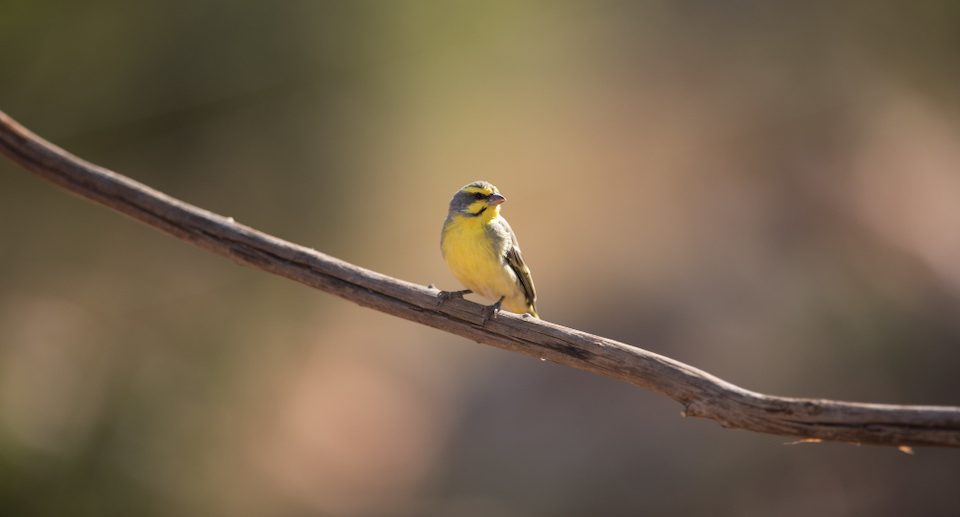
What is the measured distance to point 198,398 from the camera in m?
8.39

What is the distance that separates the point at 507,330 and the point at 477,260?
2.19 ft

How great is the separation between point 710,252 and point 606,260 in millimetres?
1447

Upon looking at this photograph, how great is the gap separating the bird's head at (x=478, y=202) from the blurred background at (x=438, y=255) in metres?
4.48

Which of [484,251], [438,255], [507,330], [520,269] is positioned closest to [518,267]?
[520,269]

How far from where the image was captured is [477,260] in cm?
419

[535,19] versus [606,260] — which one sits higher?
[535,19]

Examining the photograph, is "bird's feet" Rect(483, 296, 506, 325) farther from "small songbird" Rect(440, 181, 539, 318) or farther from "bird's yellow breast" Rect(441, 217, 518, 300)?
"bird's yellow breast" Rect(441, 217, 518, 300)

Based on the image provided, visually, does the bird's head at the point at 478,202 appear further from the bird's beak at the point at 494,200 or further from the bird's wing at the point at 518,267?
the bird's wing at the point at 518,267

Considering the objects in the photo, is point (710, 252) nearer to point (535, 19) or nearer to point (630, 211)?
point (630, 211)

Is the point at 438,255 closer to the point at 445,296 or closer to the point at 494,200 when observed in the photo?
the point at 494,200

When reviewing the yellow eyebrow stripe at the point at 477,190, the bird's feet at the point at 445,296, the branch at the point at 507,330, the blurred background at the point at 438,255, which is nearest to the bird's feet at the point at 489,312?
the branch at the point at 507,330

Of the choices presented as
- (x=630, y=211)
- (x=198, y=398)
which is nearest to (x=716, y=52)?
(x=630, y=211)

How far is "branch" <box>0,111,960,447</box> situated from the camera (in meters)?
3.04

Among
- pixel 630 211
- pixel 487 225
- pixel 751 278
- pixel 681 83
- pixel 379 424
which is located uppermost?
pixel 681 83
